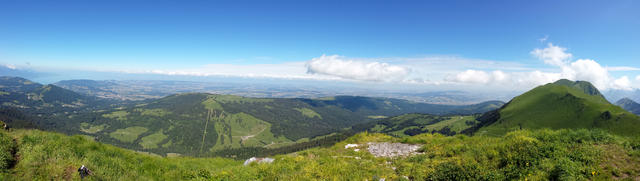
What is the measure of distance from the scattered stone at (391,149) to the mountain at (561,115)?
90.1 m

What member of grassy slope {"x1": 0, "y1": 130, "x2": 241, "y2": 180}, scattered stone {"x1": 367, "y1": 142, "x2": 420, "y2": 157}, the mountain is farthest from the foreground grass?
the mountain

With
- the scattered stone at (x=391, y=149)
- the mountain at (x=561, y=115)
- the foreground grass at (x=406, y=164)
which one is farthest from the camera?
the mountain at (x=561, y=115)

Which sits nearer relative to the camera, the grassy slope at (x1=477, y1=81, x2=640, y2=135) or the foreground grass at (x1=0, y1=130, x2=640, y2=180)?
the foreground grass at (x1=0, y1=130, x2=640, y2=180)

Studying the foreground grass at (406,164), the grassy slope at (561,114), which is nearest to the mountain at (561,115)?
the grassy slope at (561,114)

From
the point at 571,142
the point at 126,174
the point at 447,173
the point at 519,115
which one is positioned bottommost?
the point at 519,115

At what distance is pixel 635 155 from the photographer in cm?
968

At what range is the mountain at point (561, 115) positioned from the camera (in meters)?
95.4

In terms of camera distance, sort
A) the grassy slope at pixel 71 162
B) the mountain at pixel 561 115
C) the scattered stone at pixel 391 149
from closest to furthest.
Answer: the grassy slope at pixel 71 162, the scattered stone at pixel 391 149, the mountain at pixel 561 115

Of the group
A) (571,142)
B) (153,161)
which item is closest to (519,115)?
(571,142)

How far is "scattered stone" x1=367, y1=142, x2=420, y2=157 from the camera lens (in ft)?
54.1

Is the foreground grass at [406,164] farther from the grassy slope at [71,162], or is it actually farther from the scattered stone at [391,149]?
the scattered stone at [391,149]

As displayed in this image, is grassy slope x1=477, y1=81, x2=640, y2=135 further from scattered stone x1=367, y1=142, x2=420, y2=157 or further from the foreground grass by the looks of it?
the foreground grass

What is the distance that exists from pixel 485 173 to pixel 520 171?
4.74ft

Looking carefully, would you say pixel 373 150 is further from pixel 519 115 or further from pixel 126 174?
pixel 519 115
